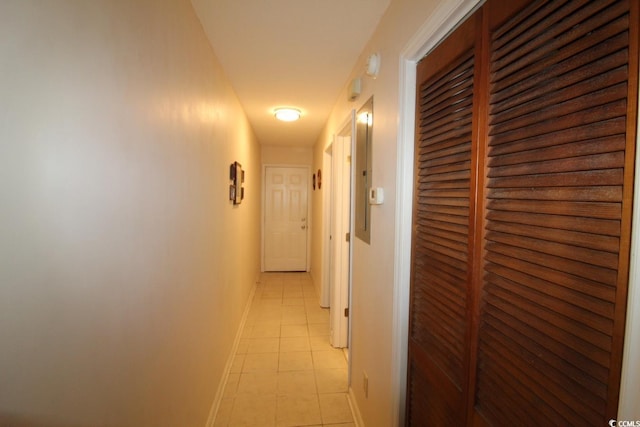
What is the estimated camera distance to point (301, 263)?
5.42 meters

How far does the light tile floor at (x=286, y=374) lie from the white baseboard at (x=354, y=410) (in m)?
0.04

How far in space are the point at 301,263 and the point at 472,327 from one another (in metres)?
4.71

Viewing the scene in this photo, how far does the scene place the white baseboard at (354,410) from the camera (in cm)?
179

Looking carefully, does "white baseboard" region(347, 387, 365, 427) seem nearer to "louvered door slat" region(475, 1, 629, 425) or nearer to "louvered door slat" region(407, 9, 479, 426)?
"louvered door slat" region(407, 9, 479, 426)

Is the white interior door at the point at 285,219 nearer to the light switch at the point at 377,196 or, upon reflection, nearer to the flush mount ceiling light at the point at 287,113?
the flush mount ceiling light at the point at 287,113

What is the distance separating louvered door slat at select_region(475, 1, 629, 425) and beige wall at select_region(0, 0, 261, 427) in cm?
102

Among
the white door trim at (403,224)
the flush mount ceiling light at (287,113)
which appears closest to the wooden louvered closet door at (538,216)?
the white door trim at (403,224)

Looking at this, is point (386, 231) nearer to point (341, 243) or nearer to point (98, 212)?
point (98, 212)

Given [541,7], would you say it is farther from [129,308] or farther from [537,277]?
[129,308]

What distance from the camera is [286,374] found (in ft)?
7.61


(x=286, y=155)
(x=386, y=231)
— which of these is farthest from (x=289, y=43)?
(x=286, y=155)

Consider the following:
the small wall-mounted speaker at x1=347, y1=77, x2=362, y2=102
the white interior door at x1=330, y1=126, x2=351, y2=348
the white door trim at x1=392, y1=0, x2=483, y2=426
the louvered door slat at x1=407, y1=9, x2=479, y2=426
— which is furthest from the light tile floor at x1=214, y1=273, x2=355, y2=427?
the small wall-mounted speaker at x1=347, y1=77, x2=362, y2=102

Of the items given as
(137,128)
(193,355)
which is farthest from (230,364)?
(137,128)

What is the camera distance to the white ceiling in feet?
4.62
